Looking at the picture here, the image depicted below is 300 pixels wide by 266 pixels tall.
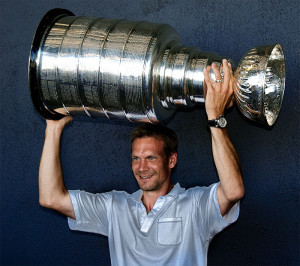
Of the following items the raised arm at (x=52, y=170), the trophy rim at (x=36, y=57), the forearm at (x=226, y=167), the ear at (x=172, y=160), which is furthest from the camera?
the ear at (x=172, y=160)

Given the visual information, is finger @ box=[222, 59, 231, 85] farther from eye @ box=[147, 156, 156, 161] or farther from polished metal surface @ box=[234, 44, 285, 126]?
eye @ box=[147, 156, 156, 161]

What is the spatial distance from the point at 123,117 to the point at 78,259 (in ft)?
3.54

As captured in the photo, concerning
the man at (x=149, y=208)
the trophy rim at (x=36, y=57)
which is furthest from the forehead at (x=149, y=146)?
the trophy rim at (x=36, y=57)

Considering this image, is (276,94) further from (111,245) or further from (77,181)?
(77,181)

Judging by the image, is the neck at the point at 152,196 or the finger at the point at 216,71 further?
the neck at the point at 152,196

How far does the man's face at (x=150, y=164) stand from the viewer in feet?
6.42

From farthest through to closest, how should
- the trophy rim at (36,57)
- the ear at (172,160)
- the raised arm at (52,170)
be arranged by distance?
the ear at (172,160) → the raised arm at (52,170) → the trophy rim at (36,57)

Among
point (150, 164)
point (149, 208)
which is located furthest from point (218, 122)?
point (149, 208)

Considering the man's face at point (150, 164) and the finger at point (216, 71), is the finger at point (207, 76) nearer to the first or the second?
the finger at point (216, 71)

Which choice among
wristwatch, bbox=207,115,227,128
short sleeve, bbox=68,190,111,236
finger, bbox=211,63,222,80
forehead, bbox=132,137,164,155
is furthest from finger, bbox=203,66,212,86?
short sleeve, bbox=68,190,111,236

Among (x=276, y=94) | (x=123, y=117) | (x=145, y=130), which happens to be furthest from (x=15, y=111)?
(x=276, y=94)

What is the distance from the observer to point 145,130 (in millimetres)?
2023

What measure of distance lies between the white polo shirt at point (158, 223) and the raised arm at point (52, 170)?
67 millimetres

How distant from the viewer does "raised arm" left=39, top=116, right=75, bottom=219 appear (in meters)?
1.91
